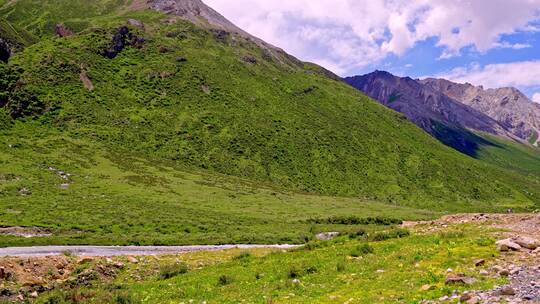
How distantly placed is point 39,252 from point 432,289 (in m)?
45.4

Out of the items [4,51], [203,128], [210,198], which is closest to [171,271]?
[210,198]

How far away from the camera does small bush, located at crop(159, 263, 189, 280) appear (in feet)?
106

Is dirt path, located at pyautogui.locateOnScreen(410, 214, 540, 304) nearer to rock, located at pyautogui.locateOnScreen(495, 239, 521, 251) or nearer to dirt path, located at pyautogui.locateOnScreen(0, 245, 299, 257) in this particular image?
rock, located at pyautogui.locateOnScreen(495, 239, 521, 251)

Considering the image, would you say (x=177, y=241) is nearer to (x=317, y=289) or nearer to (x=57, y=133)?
(x=317, y=289)

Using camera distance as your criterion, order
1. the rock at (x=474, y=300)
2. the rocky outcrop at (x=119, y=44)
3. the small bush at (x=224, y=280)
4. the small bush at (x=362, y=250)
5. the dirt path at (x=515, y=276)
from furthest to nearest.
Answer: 1. the rocky outcrop at (x=119, y=44)
2. the small bush at (x=362, y=250)
3. the small bush at (x=224, y=280)
4. the dirt path at (x=515, y=276)
5. the rock at (x=474, y=300)

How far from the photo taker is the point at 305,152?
163500 millimetres

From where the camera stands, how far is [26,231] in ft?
199

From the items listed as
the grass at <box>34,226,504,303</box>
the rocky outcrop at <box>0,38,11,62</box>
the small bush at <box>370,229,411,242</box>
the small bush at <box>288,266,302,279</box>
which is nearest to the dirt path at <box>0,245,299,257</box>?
the small bush at <box>370,229,411,242</box>

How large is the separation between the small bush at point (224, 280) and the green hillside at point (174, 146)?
43.2 meters

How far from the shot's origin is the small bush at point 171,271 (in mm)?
32275

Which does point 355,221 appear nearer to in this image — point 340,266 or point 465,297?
point 340,266

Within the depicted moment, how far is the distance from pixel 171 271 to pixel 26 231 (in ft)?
127

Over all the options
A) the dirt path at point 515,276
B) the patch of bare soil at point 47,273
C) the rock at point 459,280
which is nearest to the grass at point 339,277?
the rock at point 459,280

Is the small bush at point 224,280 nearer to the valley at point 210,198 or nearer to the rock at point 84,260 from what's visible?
the valley at point 210,198
